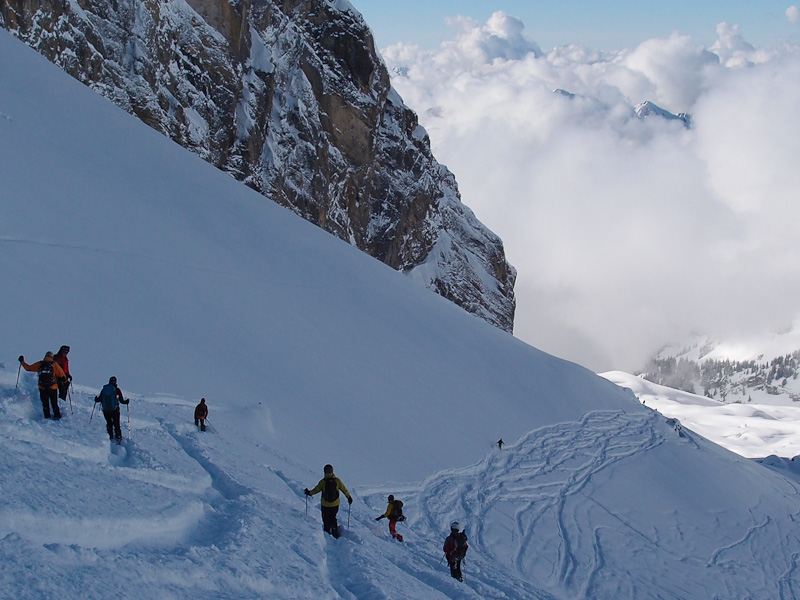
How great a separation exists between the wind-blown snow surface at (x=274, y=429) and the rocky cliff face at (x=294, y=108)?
40.1 feet

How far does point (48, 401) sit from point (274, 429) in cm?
549

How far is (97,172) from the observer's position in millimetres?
21516

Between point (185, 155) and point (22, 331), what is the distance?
18.3 m

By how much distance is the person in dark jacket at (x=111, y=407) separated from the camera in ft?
26.4

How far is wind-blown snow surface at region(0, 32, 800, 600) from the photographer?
6.23 metres

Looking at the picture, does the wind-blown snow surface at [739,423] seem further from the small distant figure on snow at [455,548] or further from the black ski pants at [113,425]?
the black ski pants at [113,425]

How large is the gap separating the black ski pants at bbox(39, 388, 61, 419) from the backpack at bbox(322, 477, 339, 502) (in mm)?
3435

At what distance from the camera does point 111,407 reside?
8.04 m

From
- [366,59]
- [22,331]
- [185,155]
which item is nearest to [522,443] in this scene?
[22,331]

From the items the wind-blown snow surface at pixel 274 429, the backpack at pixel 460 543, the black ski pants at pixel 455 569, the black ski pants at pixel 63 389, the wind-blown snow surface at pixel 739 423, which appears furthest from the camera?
the wind-blown snow surface at pixel 739 423

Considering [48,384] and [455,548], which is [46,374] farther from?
[455,548]

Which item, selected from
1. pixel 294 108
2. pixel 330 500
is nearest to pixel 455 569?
pixel 330 500

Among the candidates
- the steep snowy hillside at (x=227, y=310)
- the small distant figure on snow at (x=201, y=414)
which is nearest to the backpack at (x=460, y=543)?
the small distant figure on snow at (x=201, y=414)

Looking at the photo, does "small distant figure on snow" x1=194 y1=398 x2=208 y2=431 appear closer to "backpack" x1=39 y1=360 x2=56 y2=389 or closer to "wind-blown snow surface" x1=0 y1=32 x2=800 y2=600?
"wind-blown snow surface" x1=0 y1=32 x2=800 y2=600
